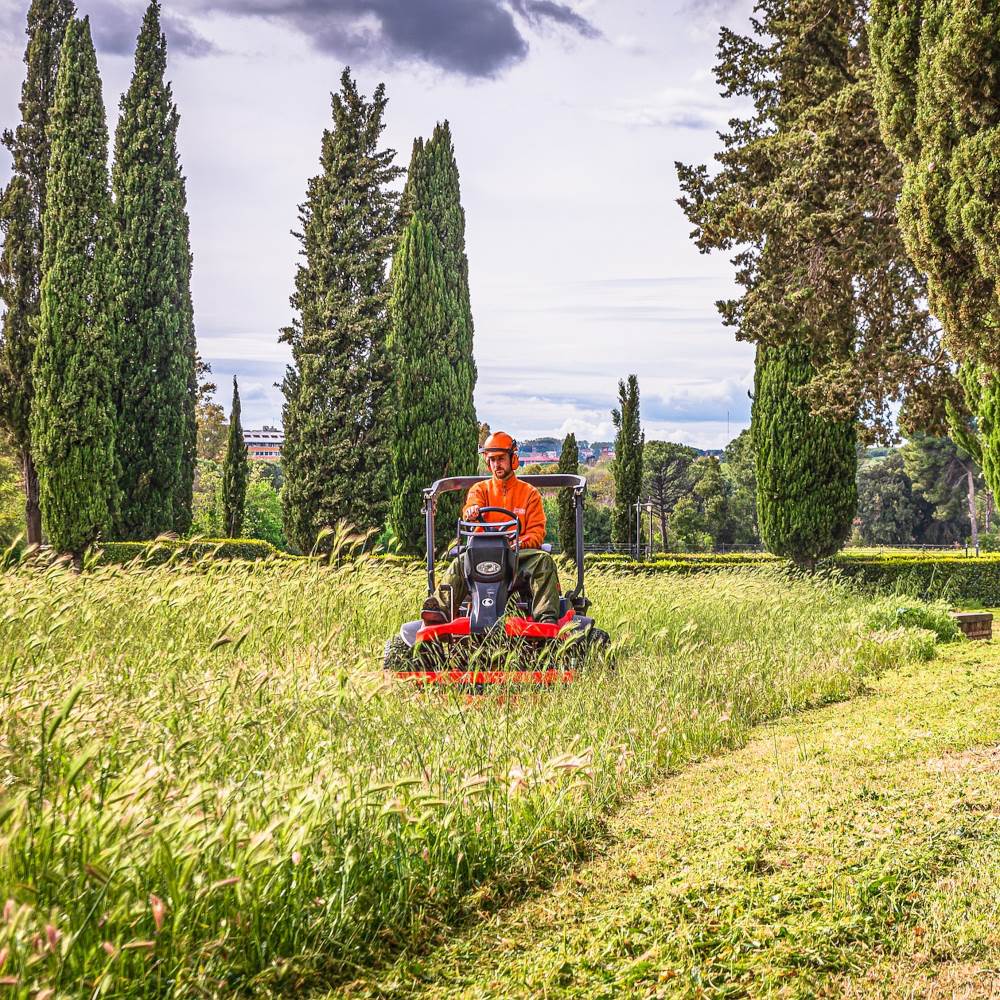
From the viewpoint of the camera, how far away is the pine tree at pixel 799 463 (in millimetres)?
16438

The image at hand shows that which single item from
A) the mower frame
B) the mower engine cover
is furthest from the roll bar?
the mower engine cover

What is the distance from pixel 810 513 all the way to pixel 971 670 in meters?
9.42

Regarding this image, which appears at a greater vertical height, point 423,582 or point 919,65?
point 919,65

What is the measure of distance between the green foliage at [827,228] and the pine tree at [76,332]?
12596 millimetres

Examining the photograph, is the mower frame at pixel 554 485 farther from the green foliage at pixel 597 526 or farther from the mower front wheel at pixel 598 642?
the green foliage at pixel 597 526

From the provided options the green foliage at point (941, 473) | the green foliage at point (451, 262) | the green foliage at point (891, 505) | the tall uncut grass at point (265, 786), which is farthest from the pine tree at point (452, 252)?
the green foliage at point (891, 505)

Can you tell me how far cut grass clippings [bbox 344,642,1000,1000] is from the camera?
260cm

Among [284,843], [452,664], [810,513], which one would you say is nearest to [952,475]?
[810,513]

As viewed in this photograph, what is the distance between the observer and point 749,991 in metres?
2.54

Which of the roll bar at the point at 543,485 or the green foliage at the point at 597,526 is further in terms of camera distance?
the green foliage at the point at 597,526

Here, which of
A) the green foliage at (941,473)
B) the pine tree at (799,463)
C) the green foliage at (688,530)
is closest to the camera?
the pine tree at (799,463)

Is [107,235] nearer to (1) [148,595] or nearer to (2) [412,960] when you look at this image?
(1) [148,595]

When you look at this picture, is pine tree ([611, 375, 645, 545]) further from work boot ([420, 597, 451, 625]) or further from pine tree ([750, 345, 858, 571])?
work boot ([420, 597, 451, 625])

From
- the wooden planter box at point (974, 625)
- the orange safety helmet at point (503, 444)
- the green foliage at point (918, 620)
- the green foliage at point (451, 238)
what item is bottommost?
the wooden planter box at point (974, 625)
